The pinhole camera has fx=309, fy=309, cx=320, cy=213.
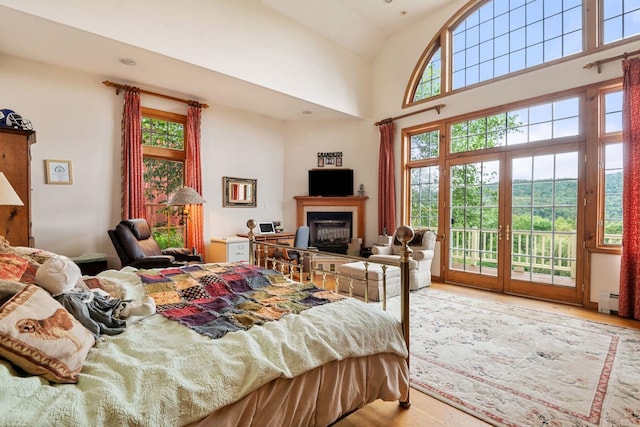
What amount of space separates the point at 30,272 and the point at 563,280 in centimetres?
528

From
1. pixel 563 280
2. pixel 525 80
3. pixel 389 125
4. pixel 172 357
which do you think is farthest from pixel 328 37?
pixel 172 357

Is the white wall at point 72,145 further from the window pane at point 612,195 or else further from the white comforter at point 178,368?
the window pane at point 612,195

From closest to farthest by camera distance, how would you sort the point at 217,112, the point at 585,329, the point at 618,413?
the point at 618,413 < the point at 585,329 < the point at 217,112

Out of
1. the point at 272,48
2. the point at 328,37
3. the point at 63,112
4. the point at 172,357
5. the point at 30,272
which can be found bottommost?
the point at 172,357

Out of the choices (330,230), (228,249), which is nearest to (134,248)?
(228,249)

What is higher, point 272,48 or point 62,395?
point 272,48

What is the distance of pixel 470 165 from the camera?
4918 millimetres

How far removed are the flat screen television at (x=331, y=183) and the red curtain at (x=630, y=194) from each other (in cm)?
397

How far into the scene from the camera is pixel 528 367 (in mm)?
2312

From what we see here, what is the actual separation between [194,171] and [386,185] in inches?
133

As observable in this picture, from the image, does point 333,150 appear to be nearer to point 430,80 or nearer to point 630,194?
point 430,80

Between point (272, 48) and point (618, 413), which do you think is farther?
point (272, 48)

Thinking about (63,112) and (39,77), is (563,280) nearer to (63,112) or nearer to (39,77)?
(63,112)

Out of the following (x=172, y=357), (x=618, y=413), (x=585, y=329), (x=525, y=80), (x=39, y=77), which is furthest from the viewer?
Result: (x=525, y=80)
